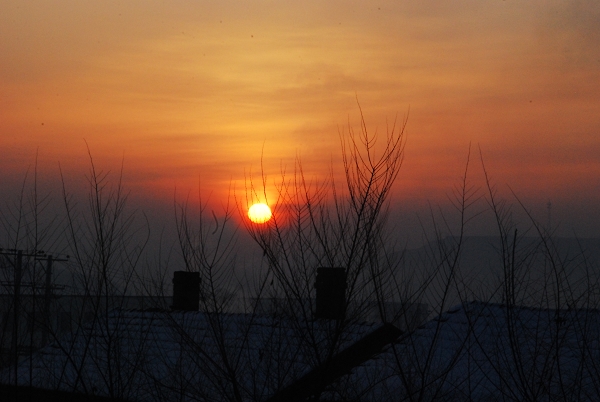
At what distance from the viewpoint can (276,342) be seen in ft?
31.1

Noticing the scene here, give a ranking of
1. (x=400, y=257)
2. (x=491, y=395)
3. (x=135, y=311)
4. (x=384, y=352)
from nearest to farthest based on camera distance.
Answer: (x=400, y=257) < (x=491, y=395) < (x=384, y=352) < (x=135, y=311)

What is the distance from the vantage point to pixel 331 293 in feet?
25.7

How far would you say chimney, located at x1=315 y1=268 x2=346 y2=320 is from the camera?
790 centimetres

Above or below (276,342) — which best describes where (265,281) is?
above

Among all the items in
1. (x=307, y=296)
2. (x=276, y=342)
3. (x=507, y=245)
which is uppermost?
(x=507, y=245)

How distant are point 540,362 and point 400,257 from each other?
2656 mm

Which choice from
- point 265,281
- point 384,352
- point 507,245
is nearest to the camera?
point 507,245

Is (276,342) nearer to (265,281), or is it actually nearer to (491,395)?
(265,281)

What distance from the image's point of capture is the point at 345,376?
387 inches

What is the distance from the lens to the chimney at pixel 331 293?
25.9ft

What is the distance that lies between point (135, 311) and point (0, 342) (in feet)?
24.9

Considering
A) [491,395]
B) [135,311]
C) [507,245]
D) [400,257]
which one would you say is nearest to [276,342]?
[400,257]

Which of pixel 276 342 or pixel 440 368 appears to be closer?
pixel 276 342

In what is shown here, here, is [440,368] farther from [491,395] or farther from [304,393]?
[304,393]
